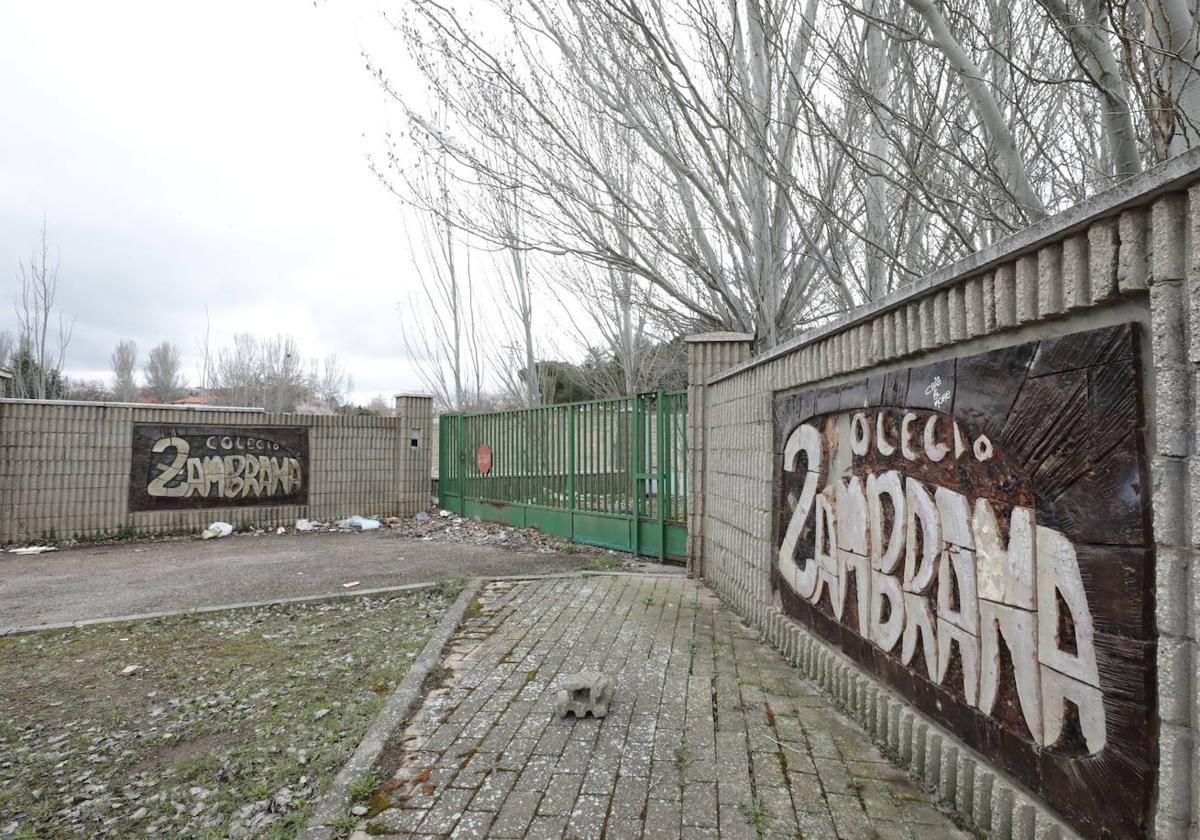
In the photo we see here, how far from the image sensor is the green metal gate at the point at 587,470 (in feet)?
24.6

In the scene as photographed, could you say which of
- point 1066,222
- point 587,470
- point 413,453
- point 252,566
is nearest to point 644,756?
point 1066,222

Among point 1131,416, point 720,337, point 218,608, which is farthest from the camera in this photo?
point 720,337

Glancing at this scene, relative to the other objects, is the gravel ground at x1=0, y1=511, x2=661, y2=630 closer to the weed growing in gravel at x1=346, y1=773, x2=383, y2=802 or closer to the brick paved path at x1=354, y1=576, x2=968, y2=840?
the brick paved path at x1=354, y1=576, x2=968, y2=840

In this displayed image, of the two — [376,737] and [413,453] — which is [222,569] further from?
[376,737]

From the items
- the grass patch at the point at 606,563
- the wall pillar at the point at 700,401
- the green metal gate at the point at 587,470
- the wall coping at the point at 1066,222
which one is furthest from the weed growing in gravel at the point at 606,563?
the wall coping at the point at 1066,222

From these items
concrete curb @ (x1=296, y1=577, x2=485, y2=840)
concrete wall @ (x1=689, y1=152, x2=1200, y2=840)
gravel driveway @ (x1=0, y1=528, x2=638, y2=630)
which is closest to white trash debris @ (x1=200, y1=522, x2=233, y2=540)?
gravel driveway @ (x1=0, y1=528, x2=638, y2=630)

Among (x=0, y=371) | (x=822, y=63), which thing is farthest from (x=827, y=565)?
(x=0, y=371)

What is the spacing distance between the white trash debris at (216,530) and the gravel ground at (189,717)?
613cm

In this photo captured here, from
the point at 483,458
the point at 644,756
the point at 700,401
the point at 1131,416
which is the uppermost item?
the point at 700,401

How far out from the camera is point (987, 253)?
7.12 feet

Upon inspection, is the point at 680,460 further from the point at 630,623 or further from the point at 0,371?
the point at 0,371

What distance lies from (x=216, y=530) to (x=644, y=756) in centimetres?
1028

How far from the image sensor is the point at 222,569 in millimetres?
7480

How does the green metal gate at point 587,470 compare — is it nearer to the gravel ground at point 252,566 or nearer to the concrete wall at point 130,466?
the gravel ground at point 252,566
